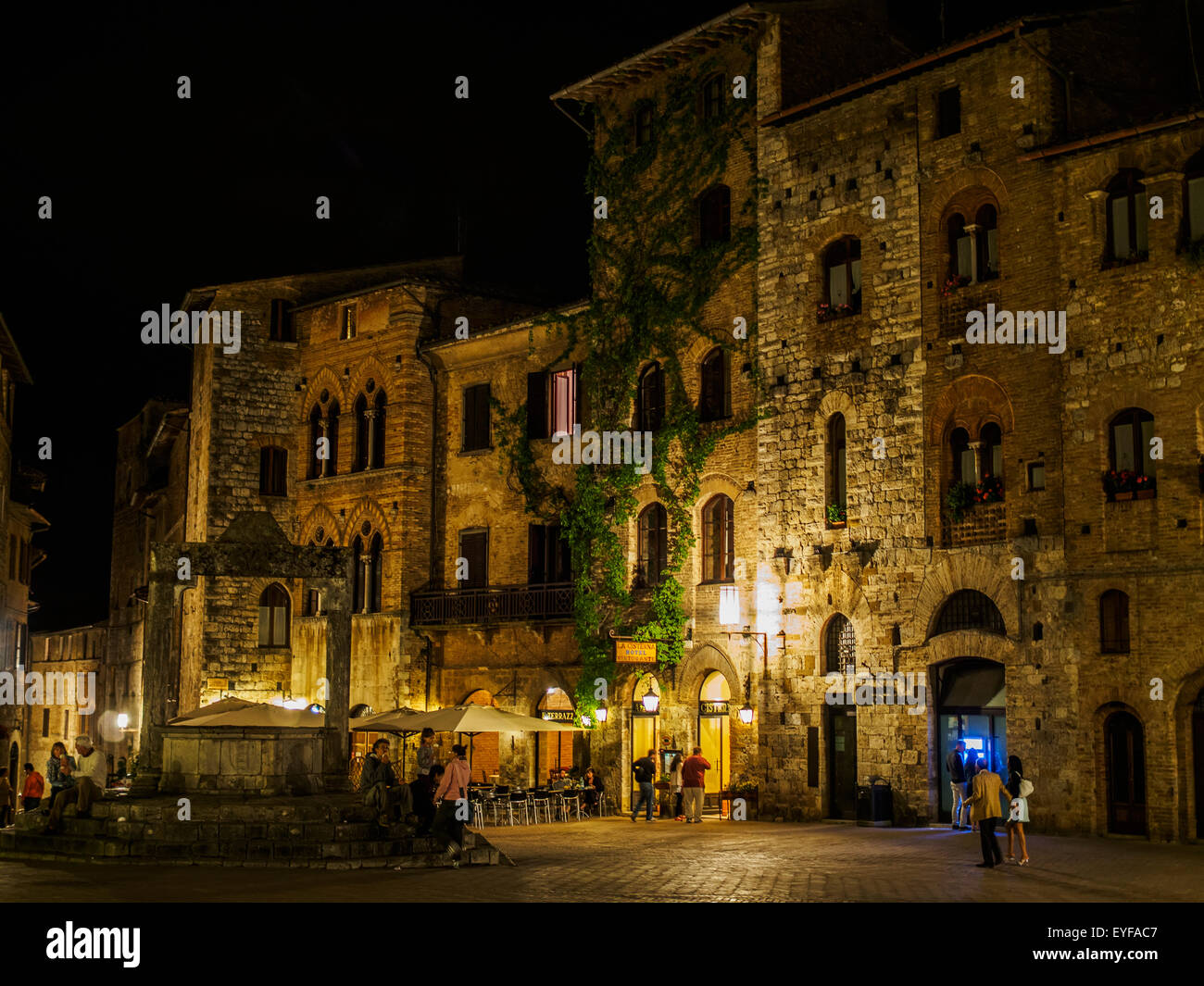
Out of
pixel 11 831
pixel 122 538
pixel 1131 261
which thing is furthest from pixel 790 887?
pixel 122 538

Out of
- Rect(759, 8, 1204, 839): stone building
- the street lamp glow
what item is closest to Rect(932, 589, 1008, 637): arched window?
Rect(759, 8, 1204, 839): stone building

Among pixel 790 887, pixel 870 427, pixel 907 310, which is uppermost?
pixel 907 310

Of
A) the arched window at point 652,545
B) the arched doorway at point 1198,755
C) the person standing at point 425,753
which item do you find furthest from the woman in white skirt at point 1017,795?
the arched window at point 652,545

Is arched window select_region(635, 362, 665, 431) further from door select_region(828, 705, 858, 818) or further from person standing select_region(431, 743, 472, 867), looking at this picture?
person standing select_region(431, 743, 472, 867)

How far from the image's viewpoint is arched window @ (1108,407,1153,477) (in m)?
24.0

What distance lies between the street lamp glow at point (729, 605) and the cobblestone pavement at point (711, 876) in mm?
6304

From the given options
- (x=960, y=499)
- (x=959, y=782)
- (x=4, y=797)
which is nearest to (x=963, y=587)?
(x=960, y=499)

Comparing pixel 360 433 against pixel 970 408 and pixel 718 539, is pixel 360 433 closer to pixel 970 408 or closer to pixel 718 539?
pixel 718 539

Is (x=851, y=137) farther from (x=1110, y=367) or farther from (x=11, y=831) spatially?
(x=11, y=831)

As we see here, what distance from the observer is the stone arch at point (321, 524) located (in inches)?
1484

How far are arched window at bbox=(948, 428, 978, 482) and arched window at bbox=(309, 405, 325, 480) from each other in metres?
18.0

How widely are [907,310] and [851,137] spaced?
143 inches

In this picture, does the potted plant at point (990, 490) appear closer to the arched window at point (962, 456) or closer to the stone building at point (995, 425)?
the stone building at point (995, 425)

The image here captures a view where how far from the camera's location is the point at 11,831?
20312mm
